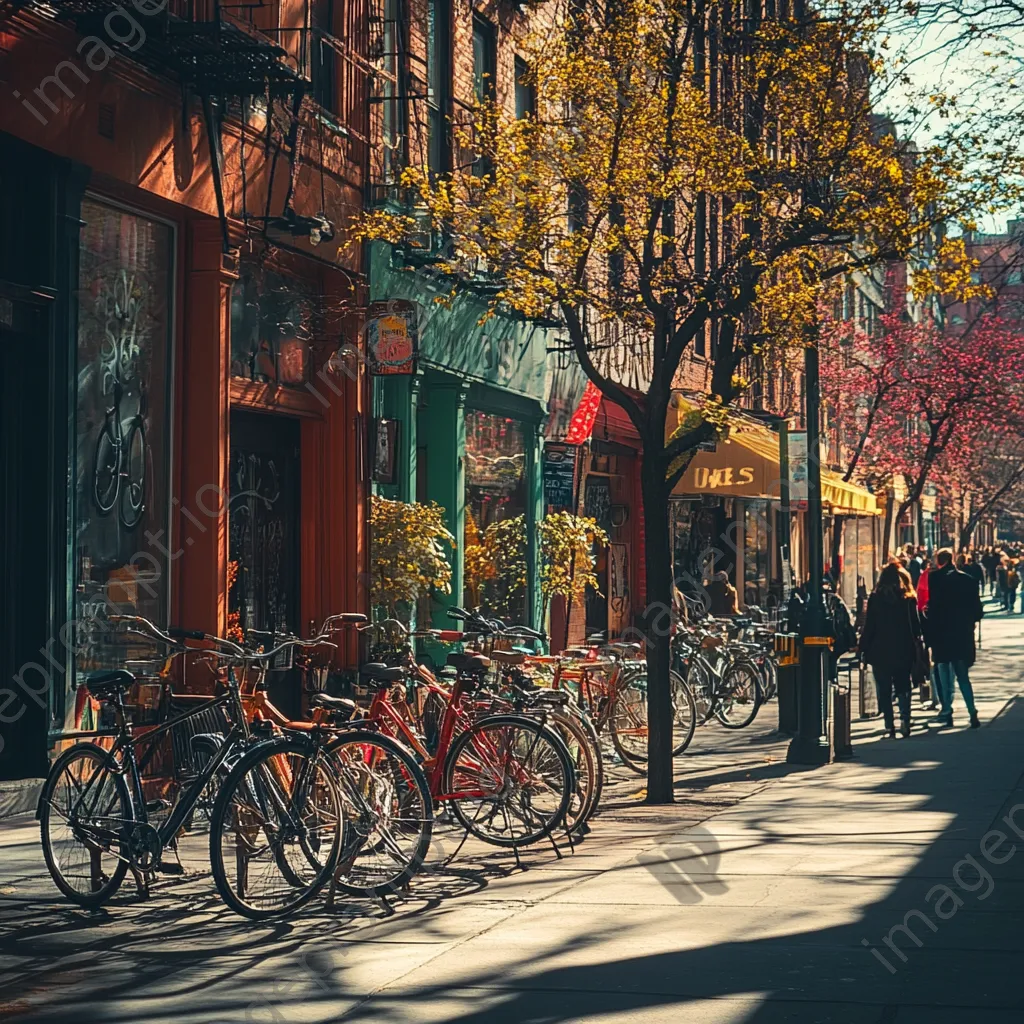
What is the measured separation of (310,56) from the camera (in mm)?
14492

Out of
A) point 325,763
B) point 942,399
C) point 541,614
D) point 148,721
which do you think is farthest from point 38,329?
point 942,399

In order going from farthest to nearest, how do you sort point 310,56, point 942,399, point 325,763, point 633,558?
point 942,399, point 633,558, point 310,56, point 325,763

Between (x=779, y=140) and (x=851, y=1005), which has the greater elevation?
(x=779, y=140)

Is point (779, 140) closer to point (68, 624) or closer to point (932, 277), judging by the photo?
point (932, 277)

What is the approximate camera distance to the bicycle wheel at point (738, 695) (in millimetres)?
19328

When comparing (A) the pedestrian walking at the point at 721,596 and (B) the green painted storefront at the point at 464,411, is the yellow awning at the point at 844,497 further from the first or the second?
(B) the green painted storefront at the point at 464,411

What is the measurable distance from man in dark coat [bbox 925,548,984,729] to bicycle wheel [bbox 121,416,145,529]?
10.5 m

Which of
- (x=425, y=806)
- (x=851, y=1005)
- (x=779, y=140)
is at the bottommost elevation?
(x=851, y=1005)

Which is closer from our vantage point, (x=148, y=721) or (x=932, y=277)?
(x=148, y=721)

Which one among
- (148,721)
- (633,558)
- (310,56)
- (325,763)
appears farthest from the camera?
(633,558)

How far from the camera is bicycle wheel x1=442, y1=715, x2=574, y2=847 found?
9.88 meters

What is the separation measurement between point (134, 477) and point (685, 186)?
482 cm

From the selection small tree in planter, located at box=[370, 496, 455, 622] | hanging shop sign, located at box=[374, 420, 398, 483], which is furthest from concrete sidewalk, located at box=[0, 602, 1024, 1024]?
hanging shop sign, located at box=[374, 420, 398, 483]

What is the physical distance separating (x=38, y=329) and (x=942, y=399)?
29887 millimetres
